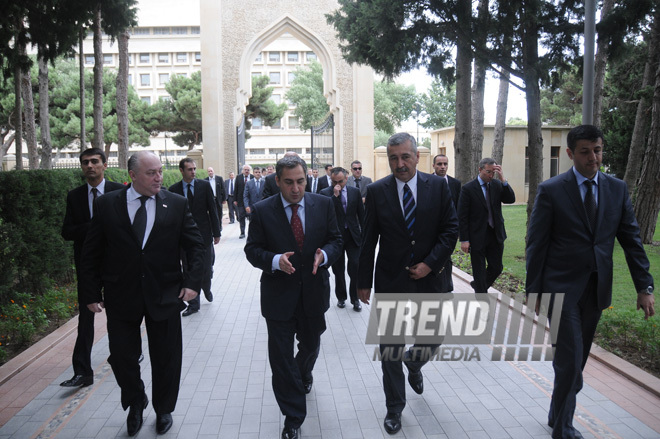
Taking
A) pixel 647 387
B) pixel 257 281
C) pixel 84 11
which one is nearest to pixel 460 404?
pixel 647 387

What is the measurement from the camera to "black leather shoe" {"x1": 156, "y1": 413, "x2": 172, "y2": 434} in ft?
13.7

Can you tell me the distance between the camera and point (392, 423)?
4141 mm

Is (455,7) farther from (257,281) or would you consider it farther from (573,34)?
(257,281)

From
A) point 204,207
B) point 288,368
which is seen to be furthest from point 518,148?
point 288,368

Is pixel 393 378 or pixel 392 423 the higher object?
pixel 393 378

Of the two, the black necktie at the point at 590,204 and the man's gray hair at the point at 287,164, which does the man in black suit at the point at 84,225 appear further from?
the black necktie at the point at 590,204

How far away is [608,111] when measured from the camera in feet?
69.9

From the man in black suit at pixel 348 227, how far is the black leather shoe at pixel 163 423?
4.15m

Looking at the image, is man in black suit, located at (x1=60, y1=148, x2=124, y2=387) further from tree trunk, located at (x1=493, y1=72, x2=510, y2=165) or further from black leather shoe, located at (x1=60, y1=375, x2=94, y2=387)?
tree trunk, located at (x1=493, y1=72, x2=510, y2=165)

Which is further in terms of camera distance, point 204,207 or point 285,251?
point 204,207

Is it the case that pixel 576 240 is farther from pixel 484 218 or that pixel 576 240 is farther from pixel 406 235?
pixel 484 218

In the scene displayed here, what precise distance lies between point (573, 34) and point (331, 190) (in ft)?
17.6

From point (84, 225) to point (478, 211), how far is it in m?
4.60

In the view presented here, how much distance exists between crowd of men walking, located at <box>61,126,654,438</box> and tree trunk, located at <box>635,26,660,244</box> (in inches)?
332
